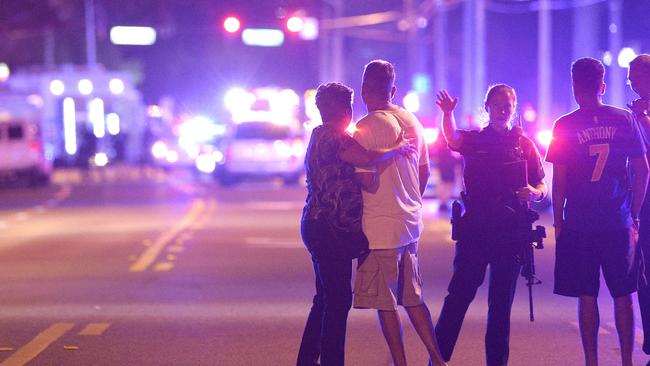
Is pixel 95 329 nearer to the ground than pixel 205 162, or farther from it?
farther from it

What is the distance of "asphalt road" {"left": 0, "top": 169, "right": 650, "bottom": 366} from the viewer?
29.1 feet

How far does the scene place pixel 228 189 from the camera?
34.5 m

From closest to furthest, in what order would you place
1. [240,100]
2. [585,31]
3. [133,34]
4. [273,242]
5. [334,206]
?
[334,206] < [273,242] < [133,34] < [585,31] < [240,100]

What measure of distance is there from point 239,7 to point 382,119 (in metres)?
26.8

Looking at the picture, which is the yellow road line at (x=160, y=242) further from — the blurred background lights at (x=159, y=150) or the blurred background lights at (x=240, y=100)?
the blurred background lights at (x=159, y=150)

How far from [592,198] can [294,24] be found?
2805 centimetres

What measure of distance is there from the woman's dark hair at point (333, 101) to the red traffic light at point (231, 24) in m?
26.4

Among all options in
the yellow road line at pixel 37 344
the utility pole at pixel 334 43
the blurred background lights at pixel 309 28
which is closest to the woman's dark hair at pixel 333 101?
the yellow road line at pixel 37 344

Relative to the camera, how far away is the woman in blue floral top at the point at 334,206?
706 cm

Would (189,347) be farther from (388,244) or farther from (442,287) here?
(442,287)

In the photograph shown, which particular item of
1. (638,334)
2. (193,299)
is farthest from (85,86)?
(638,334)

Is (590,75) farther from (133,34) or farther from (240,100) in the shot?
(240,100)

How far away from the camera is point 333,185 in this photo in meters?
7.10

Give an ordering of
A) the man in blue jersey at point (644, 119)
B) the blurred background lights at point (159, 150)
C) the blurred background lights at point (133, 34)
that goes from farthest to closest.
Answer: the blurred background lights at point (159, 150) → the blurred background lights at point (133, 34) → the man in blue jersey at point (644, 119)
